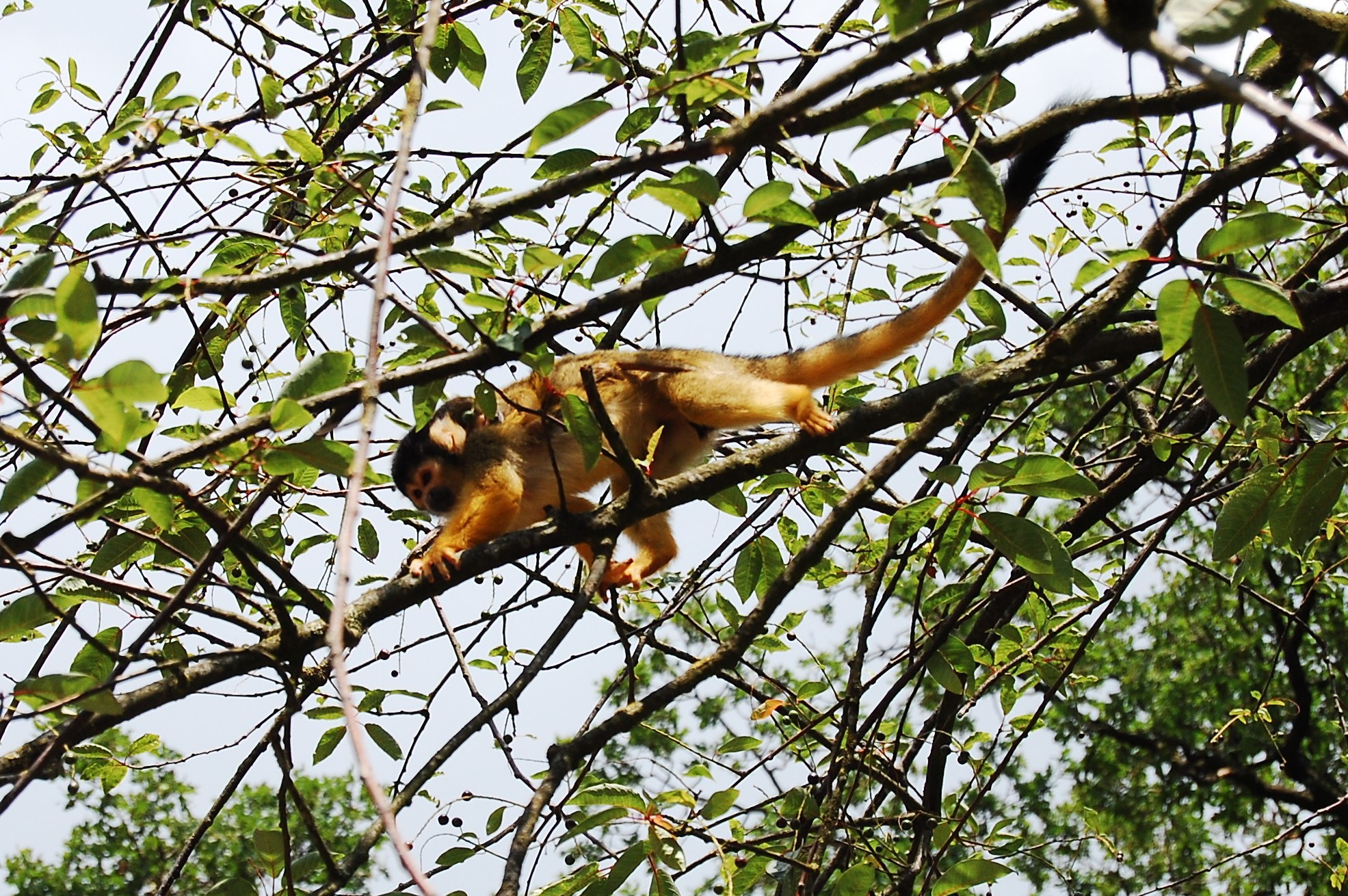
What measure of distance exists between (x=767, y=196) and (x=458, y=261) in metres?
0.66

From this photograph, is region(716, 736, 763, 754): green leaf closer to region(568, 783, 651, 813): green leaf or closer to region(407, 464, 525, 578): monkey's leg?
region(568, 783, 651, 813): green leaf

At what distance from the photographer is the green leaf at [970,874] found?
284cm

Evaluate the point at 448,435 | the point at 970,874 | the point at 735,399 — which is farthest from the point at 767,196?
the point at 448,435

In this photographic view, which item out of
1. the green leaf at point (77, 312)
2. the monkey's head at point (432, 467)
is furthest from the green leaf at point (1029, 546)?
the monkey's head at point (432, 467)

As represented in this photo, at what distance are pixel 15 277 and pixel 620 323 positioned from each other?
2.29 meters

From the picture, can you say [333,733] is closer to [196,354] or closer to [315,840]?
[315,840]

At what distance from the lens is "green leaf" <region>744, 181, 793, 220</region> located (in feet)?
7.39

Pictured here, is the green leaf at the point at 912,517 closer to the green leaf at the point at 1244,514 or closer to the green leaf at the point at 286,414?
the green leaf at the point at 1244,514

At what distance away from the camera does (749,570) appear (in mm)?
3564

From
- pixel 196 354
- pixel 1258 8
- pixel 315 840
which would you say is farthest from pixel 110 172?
pixel 1258 8

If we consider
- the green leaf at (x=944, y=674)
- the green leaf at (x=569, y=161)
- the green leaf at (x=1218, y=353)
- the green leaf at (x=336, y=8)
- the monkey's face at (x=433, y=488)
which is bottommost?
the green leaf at (x=944, y=674)

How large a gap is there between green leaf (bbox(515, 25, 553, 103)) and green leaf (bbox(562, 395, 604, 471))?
1272 mm

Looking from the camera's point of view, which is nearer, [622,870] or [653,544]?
[622,870]

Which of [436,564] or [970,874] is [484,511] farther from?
[970,874]
